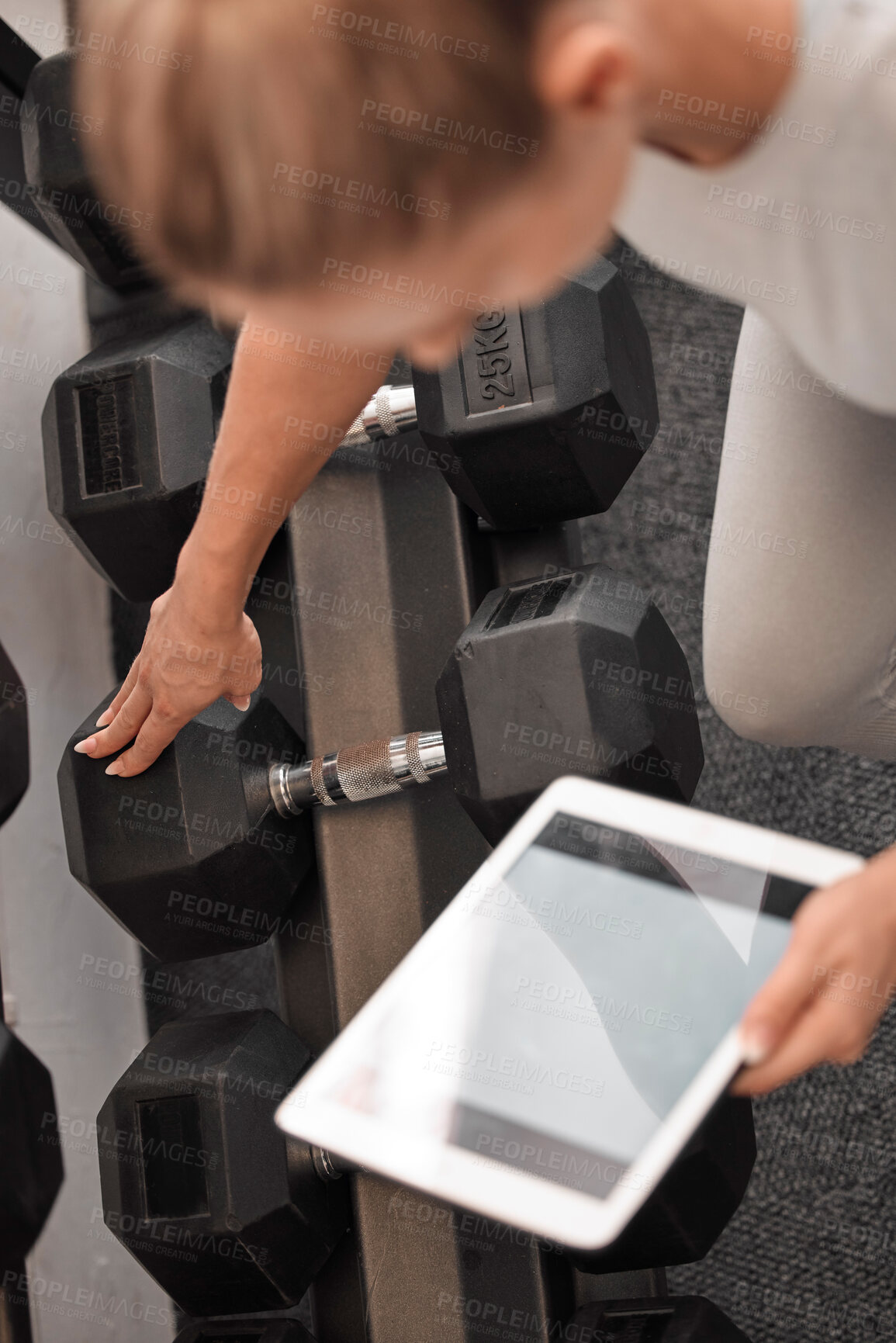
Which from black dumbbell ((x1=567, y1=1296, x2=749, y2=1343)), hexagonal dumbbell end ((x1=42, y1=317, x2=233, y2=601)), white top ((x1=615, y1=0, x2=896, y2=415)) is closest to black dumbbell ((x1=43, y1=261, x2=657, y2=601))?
hexagonal dumbbell end ((x1=42, y1=317, x2=233, y2=601))

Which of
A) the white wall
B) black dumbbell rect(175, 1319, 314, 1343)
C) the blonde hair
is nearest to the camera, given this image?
the blonde hair

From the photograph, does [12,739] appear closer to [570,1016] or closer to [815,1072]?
[570,1016]

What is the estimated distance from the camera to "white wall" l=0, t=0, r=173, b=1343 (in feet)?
3.39

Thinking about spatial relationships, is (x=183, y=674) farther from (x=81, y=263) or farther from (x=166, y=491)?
(x=81, y=263)

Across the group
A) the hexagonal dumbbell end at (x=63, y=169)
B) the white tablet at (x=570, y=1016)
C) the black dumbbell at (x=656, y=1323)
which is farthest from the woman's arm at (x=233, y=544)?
the black dumbbell at (x=656, y=1323)

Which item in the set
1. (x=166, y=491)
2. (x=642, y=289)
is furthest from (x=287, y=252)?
(x=642, y=289)

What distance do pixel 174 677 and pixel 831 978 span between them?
461mm

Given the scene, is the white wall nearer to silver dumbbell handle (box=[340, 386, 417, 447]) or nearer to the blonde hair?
silver dumbbell handle (box=[340, 386, 417, 447])

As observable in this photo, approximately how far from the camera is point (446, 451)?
82 centimetres

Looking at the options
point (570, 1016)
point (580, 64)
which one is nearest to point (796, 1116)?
point (570, 1016)

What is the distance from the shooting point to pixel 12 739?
2.81 ft

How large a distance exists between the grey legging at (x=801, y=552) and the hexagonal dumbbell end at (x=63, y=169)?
1.79 ft

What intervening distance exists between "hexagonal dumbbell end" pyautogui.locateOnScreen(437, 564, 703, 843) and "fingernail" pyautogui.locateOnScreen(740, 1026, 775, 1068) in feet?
0.74

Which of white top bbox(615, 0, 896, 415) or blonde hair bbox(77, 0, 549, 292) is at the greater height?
blonde hair bbox(77, 0, 549, 292)
